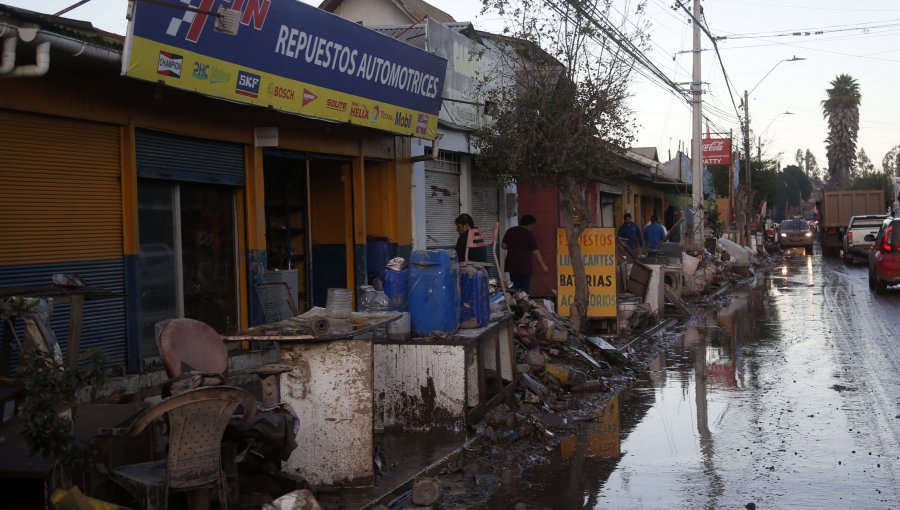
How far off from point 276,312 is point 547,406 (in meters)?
3.68

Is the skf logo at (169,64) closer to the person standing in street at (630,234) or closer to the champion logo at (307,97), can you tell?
the champion logo at (307,97)

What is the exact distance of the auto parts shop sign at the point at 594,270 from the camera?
15203 mm

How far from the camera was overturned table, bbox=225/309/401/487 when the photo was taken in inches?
259

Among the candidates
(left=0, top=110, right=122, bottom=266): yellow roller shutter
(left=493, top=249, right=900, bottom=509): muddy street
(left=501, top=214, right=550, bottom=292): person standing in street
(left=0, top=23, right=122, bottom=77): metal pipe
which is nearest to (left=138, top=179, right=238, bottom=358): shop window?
(left=0, top=110, right=122, bottom=266): yellow roller shutter

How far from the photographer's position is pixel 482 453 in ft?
25.7

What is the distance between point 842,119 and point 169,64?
3346 inches

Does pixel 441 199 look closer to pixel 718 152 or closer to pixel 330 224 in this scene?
pixel 330 224

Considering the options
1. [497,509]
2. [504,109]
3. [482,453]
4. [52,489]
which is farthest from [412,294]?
[504,109]

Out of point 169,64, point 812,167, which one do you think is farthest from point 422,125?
point 812,167

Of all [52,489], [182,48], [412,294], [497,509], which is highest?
[182,48]

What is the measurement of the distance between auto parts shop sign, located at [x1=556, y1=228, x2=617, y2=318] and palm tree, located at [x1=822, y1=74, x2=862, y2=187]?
75896mm

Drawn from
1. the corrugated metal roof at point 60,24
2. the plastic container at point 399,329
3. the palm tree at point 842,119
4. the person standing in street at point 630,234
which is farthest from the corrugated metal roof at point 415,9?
the palm tree at point 842,119

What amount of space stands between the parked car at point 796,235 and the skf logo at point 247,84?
164ft

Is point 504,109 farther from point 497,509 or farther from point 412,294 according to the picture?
point 497,509
